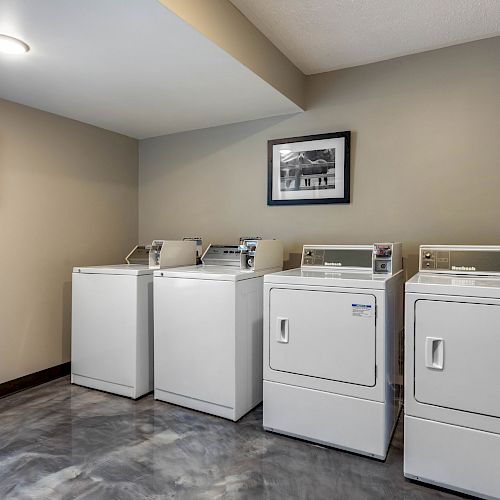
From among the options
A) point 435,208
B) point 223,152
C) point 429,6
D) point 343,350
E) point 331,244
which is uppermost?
point 429,6

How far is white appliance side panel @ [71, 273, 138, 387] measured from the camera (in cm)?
295

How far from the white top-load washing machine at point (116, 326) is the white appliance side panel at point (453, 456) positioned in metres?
1.90

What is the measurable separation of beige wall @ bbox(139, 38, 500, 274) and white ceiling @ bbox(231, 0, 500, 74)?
160 millimetres

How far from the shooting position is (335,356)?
2.22 metres

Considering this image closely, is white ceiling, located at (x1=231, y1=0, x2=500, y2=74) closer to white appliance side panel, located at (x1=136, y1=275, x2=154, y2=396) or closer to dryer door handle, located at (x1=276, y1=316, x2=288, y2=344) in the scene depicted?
dryer door handle, located at (x1=276, y1=316, x2=288, y2=344)

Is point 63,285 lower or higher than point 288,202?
lower

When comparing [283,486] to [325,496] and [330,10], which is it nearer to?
[325,496]

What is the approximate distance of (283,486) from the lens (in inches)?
75.6

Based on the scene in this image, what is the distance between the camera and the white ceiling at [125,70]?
1884 mm

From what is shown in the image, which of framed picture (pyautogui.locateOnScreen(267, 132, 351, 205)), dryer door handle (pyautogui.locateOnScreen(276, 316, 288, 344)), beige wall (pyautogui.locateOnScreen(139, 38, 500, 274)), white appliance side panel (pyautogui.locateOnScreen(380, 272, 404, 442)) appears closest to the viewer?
white appliance side panel (pyautogui.locateOnScreen(380, 272, 404, 442))

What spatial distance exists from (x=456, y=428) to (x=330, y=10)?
236 centimetres

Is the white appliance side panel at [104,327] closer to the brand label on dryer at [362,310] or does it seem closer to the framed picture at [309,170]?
the framed picture at [309,170]

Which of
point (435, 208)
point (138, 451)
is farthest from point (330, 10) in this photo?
point (138, 451)

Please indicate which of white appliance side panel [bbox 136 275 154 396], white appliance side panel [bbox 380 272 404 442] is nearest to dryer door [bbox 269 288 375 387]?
white appliance side panel [bbox 380 272 404 442]
